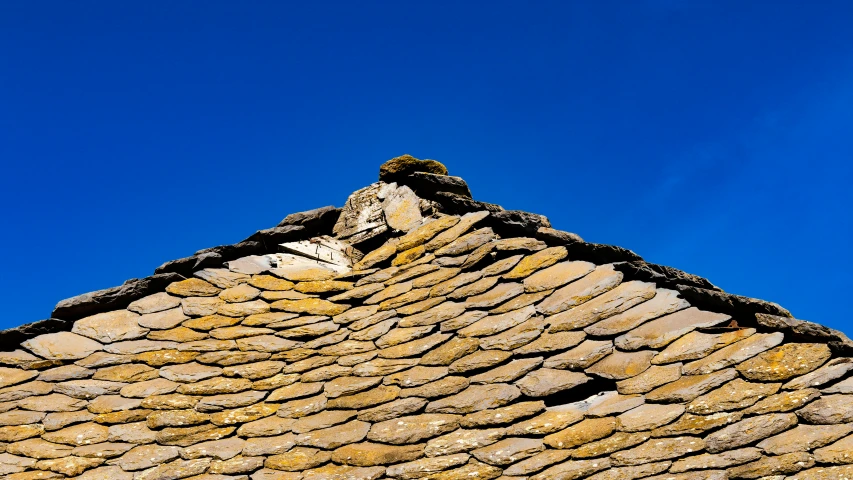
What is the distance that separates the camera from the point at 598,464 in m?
3.62

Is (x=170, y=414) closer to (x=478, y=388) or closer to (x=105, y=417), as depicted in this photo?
(x=105, y=417)

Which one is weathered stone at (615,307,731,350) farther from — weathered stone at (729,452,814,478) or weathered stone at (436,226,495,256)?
weathered stone at (436,226,495,256)

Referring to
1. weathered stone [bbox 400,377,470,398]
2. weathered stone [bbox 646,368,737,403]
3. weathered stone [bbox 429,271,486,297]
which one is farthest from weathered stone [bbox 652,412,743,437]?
weathered stone [bbox 429,271,486,297]

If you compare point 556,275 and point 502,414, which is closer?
point 502,414

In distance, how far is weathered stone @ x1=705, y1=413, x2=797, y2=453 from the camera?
347cm

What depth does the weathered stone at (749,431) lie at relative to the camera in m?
3.47

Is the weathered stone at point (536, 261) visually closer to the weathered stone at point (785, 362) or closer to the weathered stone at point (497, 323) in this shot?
the weathered stone at point (497, 323)

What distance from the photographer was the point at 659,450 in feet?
11.8

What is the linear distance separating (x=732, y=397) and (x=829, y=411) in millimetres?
403

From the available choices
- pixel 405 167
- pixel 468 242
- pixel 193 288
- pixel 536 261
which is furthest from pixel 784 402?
pixel 193 288

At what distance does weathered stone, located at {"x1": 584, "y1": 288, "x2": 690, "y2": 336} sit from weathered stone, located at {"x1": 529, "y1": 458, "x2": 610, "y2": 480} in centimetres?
97

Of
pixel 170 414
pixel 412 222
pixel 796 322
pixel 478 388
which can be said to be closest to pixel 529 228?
pixel 412 222

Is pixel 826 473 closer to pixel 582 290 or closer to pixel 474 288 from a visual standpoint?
pixel 582 290

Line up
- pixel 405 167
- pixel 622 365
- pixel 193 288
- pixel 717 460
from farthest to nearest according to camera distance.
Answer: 1. pixel 405 167
2. pixel 193 288
3. pixel 622 365
4. pixel 717 460
